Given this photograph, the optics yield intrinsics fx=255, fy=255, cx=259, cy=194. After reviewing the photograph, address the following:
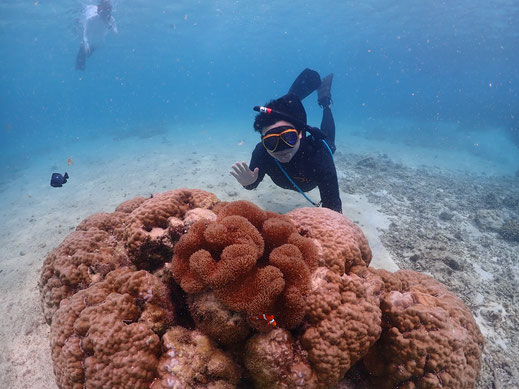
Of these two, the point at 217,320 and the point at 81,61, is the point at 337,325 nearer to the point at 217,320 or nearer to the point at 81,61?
the point at 217,320

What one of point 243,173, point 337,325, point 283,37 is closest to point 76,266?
point 337,325

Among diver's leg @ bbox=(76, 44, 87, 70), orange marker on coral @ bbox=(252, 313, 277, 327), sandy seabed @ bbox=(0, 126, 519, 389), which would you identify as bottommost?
sandy seabed @ bbox=(0, 126, 519, 389)

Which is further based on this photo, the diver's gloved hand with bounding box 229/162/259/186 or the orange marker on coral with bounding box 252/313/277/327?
the diver's gloved hand with bounding box 229/162/259/186

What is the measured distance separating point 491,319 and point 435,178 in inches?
462

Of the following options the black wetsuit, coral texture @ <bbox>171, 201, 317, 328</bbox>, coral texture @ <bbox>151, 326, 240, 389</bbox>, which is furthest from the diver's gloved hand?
coral texture @ <bbox>151, 326, 240, 389</bbox>

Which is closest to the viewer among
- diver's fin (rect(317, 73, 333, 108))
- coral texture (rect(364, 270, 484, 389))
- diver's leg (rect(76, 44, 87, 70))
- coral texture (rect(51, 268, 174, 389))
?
coral texture (rect(51, 268, 174, 389))

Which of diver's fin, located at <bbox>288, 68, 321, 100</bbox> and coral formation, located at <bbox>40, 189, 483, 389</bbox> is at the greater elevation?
diver's fin, located at <bbox>288, 68, 321, 100</bbox>

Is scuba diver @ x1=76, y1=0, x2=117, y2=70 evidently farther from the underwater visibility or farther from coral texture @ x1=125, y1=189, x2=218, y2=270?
coral texture @ x1=125, y1=189, x2=218, y2=270

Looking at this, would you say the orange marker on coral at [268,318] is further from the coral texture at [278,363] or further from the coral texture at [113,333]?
the coral texture at [113,333]

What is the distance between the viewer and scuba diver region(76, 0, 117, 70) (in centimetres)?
2702

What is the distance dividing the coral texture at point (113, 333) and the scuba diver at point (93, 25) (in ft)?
112

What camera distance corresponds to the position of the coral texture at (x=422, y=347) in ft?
7.51

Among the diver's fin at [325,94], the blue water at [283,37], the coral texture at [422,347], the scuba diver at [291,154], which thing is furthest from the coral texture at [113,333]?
the blue water at [283,37]

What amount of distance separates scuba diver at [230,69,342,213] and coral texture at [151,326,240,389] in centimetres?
309
